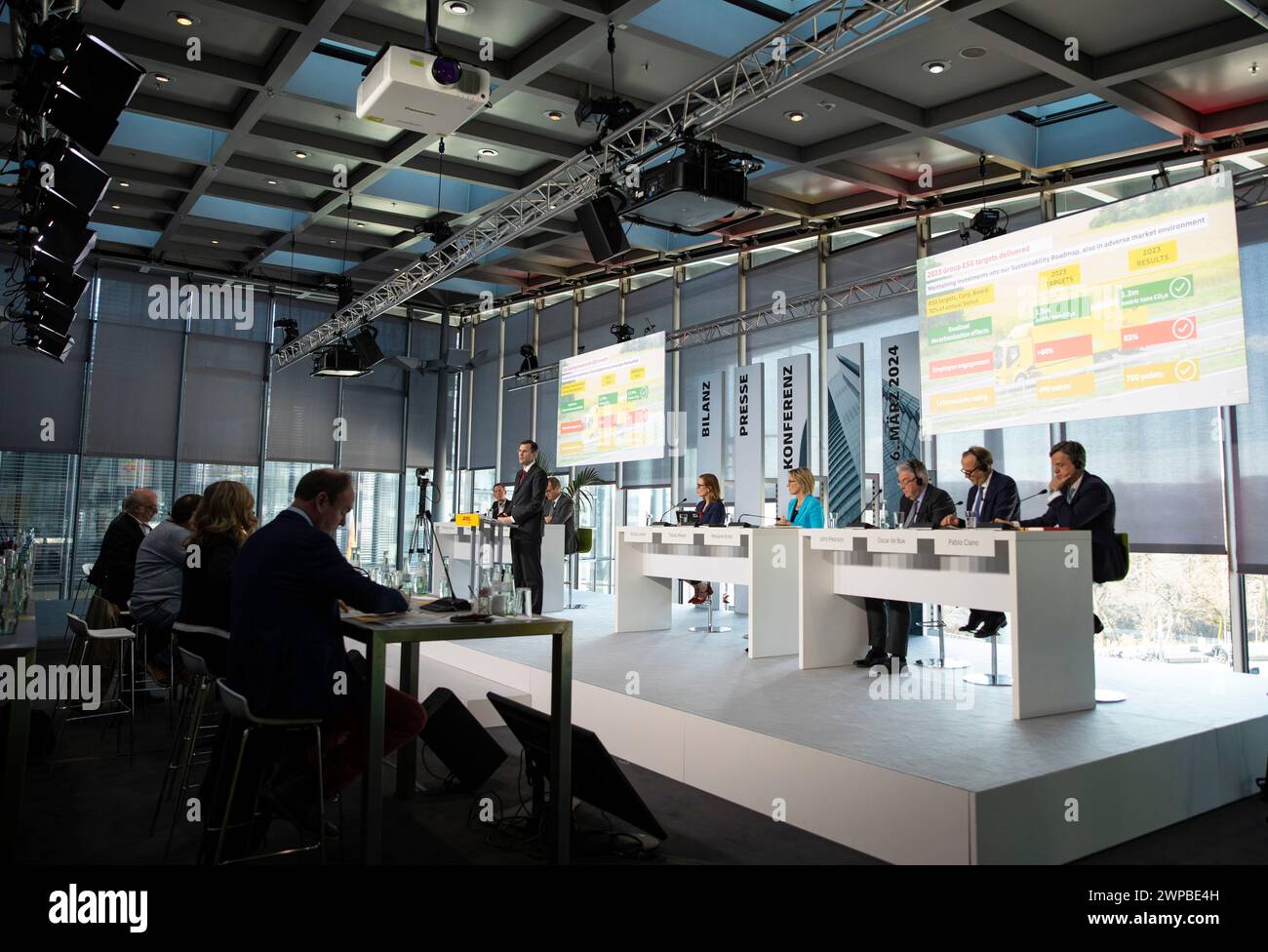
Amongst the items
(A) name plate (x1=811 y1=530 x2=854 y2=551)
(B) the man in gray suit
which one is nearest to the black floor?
(A) name plate (x1=811 y1=530 x2=854 y2=551)

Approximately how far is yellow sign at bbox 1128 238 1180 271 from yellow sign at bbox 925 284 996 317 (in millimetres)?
909

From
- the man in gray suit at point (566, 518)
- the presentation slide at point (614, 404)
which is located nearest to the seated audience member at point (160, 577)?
the man in gray suit at point (566, 518)

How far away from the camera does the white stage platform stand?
A: 8.73 feet

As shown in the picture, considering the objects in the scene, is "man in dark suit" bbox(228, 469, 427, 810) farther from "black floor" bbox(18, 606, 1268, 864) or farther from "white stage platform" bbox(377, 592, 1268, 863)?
"white stage platform" bbox(377, 592, 1268, 863)

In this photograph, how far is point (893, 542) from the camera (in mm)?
4305

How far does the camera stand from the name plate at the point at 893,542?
13.8 ft

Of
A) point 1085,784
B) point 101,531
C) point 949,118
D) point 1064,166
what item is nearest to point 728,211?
point 949,118

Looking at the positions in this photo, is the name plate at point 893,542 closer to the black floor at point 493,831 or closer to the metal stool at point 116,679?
the black floor at point 493,831

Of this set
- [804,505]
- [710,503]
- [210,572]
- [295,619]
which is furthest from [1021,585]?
[710,503]

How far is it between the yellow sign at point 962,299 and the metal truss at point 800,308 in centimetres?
78

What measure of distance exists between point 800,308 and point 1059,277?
3.16 metres

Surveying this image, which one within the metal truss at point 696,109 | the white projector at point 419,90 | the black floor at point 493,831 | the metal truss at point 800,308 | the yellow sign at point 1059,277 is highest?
the metal truss at point 696,109

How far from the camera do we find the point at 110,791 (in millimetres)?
3344

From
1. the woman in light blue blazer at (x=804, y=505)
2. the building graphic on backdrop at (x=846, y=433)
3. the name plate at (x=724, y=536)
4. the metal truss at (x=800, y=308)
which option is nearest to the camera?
the name plate at (x=724, y=536)
